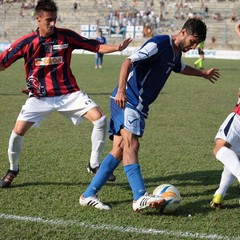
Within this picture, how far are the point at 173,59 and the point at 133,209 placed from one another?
4.87 ft

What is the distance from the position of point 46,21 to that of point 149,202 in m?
2.35

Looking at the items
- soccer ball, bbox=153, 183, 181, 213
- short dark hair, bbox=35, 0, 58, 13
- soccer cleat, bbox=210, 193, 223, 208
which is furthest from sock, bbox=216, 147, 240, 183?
short dark hair, bbox=35, 0, 58, 13

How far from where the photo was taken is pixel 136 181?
16.0ft

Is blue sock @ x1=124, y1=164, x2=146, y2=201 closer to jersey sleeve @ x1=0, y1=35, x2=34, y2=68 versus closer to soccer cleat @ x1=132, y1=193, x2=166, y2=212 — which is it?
soccer cleat @ x1=132, y1=193, x2=166, y2=212

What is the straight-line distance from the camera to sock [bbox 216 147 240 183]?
4.85 metres

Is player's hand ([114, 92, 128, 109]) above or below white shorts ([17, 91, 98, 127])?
above

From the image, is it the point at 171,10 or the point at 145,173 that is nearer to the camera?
the point at 145,173

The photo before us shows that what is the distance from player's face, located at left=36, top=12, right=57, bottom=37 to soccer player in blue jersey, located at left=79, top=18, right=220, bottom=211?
1.21 m

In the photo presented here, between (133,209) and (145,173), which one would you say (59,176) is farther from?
(133,209)

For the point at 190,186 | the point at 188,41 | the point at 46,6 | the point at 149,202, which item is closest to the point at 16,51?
the point at 46,6

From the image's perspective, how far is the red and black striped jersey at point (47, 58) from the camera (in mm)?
5754

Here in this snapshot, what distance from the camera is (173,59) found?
500 centimetres

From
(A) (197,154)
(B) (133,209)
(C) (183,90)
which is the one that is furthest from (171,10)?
(B) (133,209)

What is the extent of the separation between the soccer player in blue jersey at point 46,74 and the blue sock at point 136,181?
1220mm
